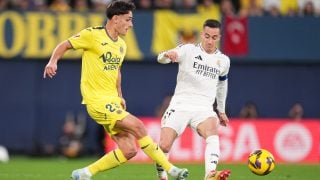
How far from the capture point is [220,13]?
24.1 metres

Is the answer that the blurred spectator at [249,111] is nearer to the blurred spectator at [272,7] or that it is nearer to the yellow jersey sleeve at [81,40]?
the blurred spectator at [272,7]

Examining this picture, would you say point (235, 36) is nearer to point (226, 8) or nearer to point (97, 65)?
point (226, 8)

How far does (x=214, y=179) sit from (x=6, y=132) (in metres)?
14.7

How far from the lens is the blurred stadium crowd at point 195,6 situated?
24.0 meters

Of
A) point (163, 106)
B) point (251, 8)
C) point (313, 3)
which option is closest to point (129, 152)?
point (163, 106)

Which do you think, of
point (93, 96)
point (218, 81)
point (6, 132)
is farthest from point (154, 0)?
point (93, 96)

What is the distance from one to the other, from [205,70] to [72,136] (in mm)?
12483

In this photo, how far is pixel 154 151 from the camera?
1088 cm

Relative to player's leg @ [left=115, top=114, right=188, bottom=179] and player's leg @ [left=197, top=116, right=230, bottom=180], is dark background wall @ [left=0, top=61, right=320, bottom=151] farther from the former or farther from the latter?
player's leg @ [left=115, top=114, right=188, bottom=179]

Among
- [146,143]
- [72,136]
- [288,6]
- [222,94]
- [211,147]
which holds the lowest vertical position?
[72,136]

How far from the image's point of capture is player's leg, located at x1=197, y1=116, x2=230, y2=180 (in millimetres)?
11180

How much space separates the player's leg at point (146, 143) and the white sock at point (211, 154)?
79 centimetres

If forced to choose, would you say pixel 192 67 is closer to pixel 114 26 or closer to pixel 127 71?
pixel 114 26

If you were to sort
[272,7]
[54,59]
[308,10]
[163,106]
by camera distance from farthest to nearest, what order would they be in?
1. [272,7]
2. [308,10]
3. [163,106]
4. [54,59]
